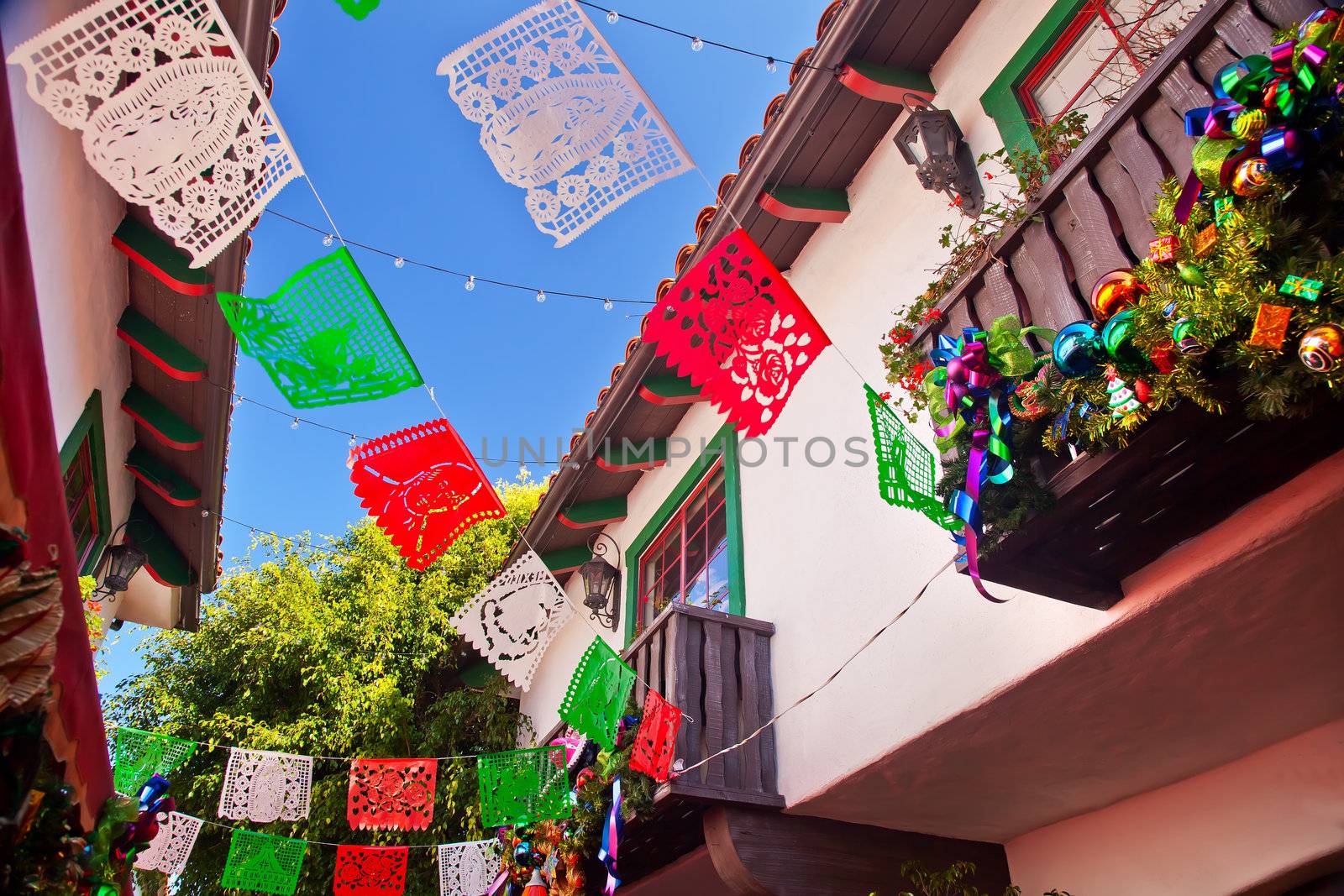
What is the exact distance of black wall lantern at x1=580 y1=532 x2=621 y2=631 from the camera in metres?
8.04

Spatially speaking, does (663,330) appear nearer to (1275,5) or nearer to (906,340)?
→ (906,340)

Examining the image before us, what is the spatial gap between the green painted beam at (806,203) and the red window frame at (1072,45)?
4.98ft

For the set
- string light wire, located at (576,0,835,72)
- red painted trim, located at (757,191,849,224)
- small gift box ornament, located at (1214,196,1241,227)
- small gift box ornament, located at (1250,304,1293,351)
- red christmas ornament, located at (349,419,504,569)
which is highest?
red painted trim, located at (757,191,849,224)

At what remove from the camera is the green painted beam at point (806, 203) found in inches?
224

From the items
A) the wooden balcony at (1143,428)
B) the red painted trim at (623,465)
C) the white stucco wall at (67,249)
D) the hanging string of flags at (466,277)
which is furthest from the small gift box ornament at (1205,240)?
the red painted trim at (623,465)

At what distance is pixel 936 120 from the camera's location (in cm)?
470

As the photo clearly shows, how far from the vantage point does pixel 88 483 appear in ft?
19.8

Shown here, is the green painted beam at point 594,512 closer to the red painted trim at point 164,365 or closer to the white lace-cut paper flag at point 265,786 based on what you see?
the white lace-cut paper flag at point 265,786

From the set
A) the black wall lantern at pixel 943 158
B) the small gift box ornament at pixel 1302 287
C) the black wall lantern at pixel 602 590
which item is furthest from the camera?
the black wall lantern at pixel 602 590

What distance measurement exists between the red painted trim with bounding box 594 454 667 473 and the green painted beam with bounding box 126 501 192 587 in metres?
3.77

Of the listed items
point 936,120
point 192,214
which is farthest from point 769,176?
point 192,214

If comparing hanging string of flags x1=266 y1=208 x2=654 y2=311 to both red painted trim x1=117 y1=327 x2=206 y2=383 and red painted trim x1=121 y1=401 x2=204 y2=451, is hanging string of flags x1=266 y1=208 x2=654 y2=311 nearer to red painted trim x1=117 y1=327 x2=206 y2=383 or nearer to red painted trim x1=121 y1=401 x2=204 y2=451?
red painted trim x1=117 y1=327 x2=206 y2=383

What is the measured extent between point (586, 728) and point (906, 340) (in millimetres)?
2859

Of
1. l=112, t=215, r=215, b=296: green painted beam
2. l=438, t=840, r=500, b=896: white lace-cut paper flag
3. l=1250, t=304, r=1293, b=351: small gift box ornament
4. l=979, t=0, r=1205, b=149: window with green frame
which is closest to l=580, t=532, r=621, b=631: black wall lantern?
l=438, t=840, r=500, b=896: white lace-cut paper flag
